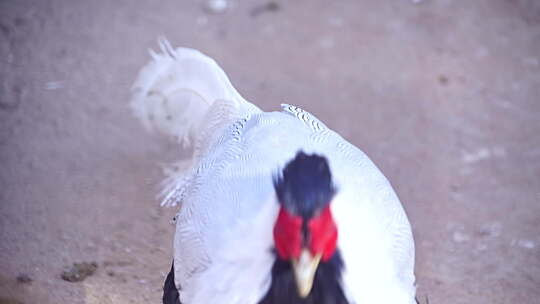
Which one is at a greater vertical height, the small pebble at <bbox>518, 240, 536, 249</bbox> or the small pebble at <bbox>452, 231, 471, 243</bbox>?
the small pebble at <bbox>518, 240, 536, 249</bbox>

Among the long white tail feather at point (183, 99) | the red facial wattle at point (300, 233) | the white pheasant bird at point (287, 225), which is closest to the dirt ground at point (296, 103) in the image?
the long white tail feather at point (183, 99)

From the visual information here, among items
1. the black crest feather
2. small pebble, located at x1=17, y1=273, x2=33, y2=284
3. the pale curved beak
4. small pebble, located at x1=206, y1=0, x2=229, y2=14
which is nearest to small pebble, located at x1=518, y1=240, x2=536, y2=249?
the black crest feather

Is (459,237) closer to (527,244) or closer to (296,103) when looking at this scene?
(527,244)

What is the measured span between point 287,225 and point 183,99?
1.70m

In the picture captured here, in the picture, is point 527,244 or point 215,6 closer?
point 527,244

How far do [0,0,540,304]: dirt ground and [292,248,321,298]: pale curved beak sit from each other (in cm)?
149

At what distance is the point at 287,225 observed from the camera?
2.52m

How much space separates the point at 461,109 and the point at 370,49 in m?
0.91

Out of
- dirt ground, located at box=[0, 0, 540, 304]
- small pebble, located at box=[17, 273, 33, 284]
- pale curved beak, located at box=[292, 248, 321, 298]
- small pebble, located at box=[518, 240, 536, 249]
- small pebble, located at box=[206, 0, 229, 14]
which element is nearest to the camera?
Result: pale curved beak, located at box=[292, 248, 321, 298]

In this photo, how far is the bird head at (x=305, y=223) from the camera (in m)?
2.50

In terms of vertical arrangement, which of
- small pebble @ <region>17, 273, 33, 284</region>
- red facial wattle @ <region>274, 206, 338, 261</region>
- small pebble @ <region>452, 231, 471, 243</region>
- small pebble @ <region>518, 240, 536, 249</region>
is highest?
red facial wattle @ <region>274, 206, 338, 261</region>

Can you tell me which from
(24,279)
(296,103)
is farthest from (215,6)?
(24,279)

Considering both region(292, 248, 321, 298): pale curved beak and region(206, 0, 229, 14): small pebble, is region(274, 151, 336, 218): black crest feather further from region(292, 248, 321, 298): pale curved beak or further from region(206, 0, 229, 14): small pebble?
region(206, 0, 229, 14): small pebble

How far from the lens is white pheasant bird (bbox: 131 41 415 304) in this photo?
2.57 m
